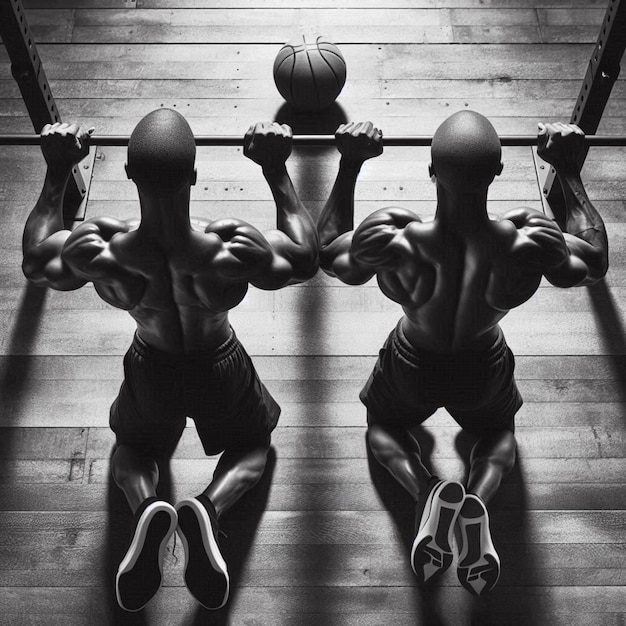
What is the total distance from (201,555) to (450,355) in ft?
2.85

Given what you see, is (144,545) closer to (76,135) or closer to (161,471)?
(161,471)

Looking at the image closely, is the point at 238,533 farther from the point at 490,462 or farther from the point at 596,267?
the point at 596,267

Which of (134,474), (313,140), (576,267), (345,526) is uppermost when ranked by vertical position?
(313,140)

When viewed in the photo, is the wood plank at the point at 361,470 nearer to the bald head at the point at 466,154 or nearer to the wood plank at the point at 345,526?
the wood plank at the point at 345,526

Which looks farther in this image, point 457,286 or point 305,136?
point 305,136

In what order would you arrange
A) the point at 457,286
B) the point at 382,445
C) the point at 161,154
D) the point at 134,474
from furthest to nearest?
1. the point at 382,445
2. the point at 134,474
3. the point at 457,286
4. the point at 161,154

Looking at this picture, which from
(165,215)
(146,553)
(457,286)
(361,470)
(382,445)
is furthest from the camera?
(361,470)

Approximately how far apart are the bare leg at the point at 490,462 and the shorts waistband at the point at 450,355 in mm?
363

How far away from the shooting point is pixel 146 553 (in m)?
Answer: 2.20

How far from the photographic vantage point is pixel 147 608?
2.48 meters

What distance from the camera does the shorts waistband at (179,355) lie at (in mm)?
2318

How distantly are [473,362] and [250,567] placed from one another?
938 mm

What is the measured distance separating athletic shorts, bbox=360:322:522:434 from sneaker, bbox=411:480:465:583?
0.26m

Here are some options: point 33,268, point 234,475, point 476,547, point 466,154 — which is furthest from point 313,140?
point 476,547
